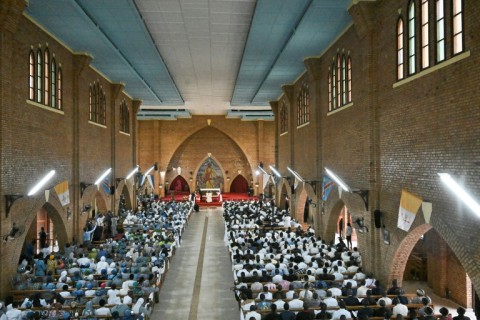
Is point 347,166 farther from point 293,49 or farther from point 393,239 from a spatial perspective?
point 293,49

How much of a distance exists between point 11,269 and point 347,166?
1289cm

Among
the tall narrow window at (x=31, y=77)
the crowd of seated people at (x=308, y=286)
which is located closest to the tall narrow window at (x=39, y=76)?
the tall narrow window at (x=31, y=77)

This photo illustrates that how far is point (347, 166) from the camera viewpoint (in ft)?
56.5

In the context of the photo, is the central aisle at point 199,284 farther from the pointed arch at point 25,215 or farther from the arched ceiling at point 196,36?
the arched ceiling at point 196,36

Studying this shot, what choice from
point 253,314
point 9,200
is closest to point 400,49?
point 253,314

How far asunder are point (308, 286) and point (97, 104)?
16.8 meters

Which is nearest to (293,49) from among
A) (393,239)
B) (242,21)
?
(242,21)

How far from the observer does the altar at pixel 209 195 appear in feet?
140

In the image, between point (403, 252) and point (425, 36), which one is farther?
point (403, 252)

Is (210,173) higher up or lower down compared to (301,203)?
higher up

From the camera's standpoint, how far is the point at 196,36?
17.6m

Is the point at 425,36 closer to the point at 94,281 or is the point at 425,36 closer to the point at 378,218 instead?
the point at 378,218

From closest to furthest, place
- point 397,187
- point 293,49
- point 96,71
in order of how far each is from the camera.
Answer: point 397,187
point 293,49
point 96,71

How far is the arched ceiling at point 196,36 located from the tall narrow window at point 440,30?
12.2 ft
